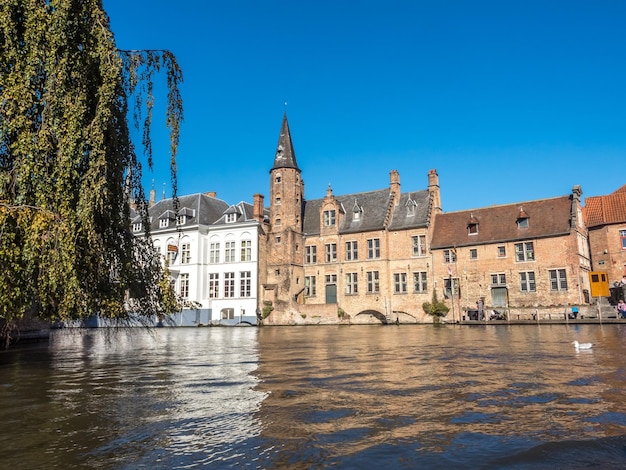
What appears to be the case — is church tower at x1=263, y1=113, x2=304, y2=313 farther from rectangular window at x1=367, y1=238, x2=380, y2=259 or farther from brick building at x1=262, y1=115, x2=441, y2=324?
rectangular window at x1=367, y1=238, x2=380, y2=259

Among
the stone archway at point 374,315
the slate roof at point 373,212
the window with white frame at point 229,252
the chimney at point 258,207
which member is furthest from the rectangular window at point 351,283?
the window with white frame at point 229,252

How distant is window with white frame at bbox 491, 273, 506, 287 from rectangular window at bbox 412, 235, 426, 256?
21.3 ft

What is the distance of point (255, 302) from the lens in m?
46.8

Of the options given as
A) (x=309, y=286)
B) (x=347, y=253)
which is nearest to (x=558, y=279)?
(x=347, y=253)

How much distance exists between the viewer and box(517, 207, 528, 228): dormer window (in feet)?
136

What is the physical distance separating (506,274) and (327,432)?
3913 centimetres

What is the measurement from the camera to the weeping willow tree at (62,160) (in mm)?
8430

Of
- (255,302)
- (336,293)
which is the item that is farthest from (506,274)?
(255,302)

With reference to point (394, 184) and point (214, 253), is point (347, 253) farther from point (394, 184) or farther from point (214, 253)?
point (214, 253)

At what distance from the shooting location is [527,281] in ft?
132

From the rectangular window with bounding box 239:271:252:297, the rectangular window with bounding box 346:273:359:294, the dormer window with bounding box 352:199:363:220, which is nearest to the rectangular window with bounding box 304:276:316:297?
the rectangular window with bounding box 346:273:359:294

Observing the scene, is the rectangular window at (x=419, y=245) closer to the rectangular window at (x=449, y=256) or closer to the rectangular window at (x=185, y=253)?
the rectangular window at (x=449, y=256)

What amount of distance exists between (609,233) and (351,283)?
2389 centimetres

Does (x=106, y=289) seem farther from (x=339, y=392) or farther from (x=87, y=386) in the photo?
(x=339, y=392)
